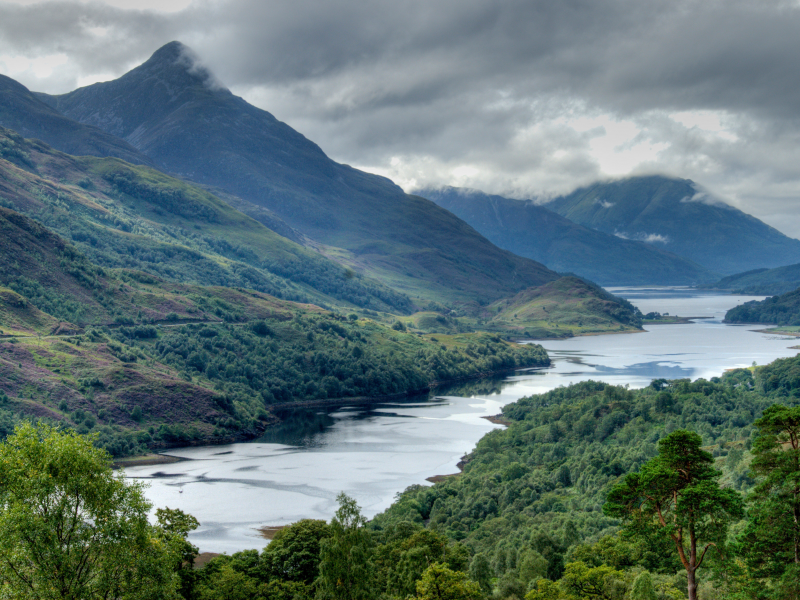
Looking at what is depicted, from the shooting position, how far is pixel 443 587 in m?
42.2

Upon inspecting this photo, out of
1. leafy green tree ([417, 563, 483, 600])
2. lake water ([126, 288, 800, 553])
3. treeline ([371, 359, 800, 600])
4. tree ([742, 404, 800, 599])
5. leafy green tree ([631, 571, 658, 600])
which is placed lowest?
lake water ([126, 288, 800, 553])

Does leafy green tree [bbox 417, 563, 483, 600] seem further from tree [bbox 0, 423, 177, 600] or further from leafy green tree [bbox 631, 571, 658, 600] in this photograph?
tree [bbox 0, 423, 177, 600]

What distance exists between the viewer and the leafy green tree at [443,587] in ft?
138

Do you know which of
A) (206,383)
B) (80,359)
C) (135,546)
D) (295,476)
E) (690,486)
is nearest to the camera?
(690,486)

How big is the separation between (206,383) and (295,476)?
77.8 m

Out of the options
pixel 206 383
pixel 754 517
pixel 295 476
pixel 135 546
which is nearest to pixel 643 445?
pixel 295 476

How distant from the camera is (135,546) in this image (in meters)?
35.0

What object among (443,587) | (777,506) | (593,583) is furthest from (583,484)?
(777,506)

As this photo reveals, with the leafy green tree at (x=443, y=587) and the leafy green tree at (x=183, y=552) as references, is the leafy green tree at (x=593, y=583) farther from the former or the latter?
the leafy green tree at (x=183, y=552)

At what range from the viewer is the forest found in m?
31.4

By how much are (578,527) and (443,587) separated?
30.3 meters

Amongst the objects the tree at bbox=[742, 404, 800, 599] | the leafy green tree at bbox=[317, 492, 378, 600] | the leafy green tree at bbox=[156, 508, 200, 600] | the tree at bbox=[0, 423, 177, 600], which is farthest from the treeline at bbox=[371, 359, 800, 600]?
the tree at bbox=[0, 423, 177, 600]

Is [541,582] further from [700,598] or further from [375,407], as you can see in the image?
[375,407]

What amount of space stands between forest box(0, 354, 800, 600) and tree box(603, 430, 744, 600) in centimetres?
7
